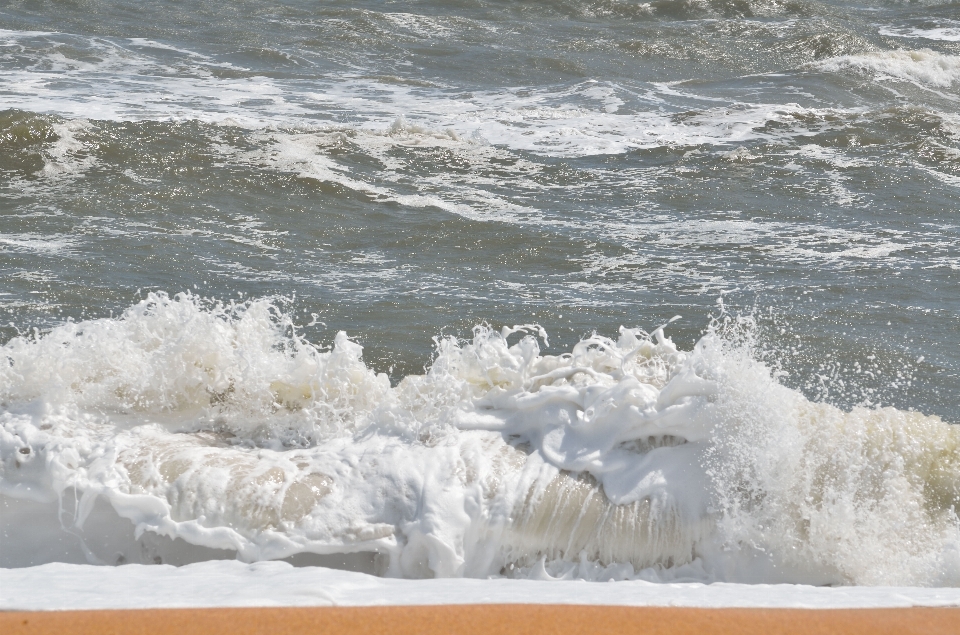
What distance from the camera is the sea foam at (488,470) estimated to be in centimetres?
341

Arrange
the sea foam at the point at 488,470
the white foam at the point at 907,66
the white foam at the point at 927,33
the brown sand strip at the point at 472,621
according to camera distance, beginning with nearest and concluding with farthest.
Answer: the brown sand strip at the point at 472,621 < the sea foam at the point at 488,470 < the white foam at the point at 907,66 < the white foam at the point at 927,33

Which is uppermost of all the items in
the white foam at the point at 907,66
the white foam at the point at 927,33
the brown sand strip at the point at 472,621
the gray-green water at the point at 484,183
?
the white foam at the point at 927,33

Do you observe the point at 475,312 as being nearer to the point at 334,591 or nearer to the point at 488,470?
the point at 488,470

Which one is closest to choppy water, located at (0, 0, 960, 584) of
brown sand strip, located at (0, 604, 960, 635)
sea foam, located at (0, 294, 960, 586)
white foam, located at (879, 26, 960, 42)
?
sea foam, located at (0, 294, 960, 586)

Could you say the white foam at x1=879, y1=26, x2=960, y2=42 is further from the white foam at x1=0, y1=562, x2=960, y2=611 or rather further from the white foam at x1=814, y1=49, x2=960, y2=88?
the white foam at x1=0, y1=562, x2=960, y2=611

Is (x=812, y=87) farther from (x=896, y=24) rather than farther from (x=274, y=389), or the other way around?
(x=274, y=389)

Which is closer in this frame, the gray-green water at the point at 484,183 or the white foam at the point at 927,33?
the gray-green water at the point at 484,183

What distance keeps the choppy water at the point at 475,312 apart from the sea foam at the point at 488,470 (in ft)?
0.04

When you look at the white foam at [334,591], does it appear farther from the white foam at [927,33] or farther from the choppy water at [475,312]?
the white foam at [927,33]

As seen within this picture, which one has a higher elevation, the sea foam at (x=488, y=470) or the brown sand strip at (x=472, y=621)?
the brown sand strip at (x=472, y=621)

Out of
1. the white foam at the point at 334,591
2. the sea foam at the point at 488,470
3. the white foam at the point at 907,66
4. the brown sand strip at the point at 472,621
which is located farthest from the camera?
the white foam at the point at 907,66

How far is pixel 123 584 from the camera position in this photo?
2.94m

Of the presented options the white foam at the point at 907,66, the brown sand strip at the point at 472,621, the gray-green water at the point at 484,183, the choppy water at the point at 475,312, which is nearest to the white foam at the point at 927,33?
the gray-green water at the point at 484,183

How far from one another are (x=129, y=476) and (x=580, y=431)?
1.61m
